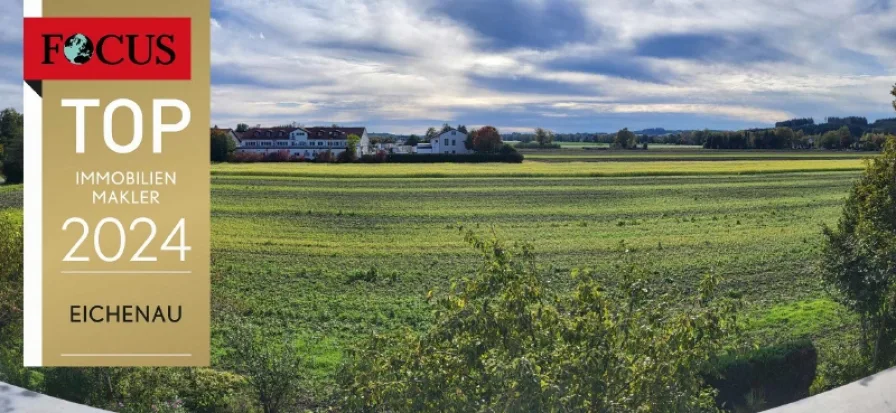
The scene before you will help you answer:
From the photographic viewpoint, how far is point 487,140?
7.96 metres

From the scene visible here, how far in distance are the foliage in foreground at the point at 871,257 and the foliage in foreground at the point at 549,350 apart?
3.02 metres

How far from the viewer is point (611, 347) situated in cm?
324

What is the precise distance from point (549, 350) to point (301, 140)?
19.4 feet

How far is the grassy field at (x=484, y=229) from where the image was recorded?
275 inches

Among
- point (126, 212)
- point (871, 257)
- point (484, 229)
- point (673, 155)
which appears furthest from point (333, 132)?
point (871, 257)

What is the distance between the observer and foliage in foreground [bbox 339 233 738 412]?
10.1 feet

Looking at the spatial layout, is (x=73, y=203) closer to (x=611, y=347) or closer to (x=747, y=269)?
(x=611, y=347)

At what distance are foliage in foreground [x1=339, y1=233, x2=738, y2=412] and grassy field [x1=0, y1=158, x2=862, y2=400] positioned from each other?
10.3 feet

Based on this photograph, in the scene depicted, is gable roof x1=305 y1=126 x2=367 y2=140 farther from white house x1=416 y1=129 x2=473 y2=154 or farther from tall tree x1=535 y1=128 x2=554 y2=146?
tall tree x1=535 y1=128 x2=554 y2=146

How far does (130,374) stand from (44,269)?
116 cm

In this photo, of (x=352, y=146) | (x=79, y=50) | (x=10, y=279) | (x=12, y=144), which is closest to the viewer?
(x=79, y=50)

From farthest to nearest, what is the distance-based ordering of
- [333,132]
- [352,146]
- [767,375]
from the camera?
1. [352,146]
2. [333,132]
3. [767,375]

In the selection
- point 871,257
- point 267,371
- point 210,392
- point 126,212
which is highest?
point 126,212

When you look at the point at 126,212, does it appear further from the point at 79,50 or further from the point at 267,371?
the point at 267,371
